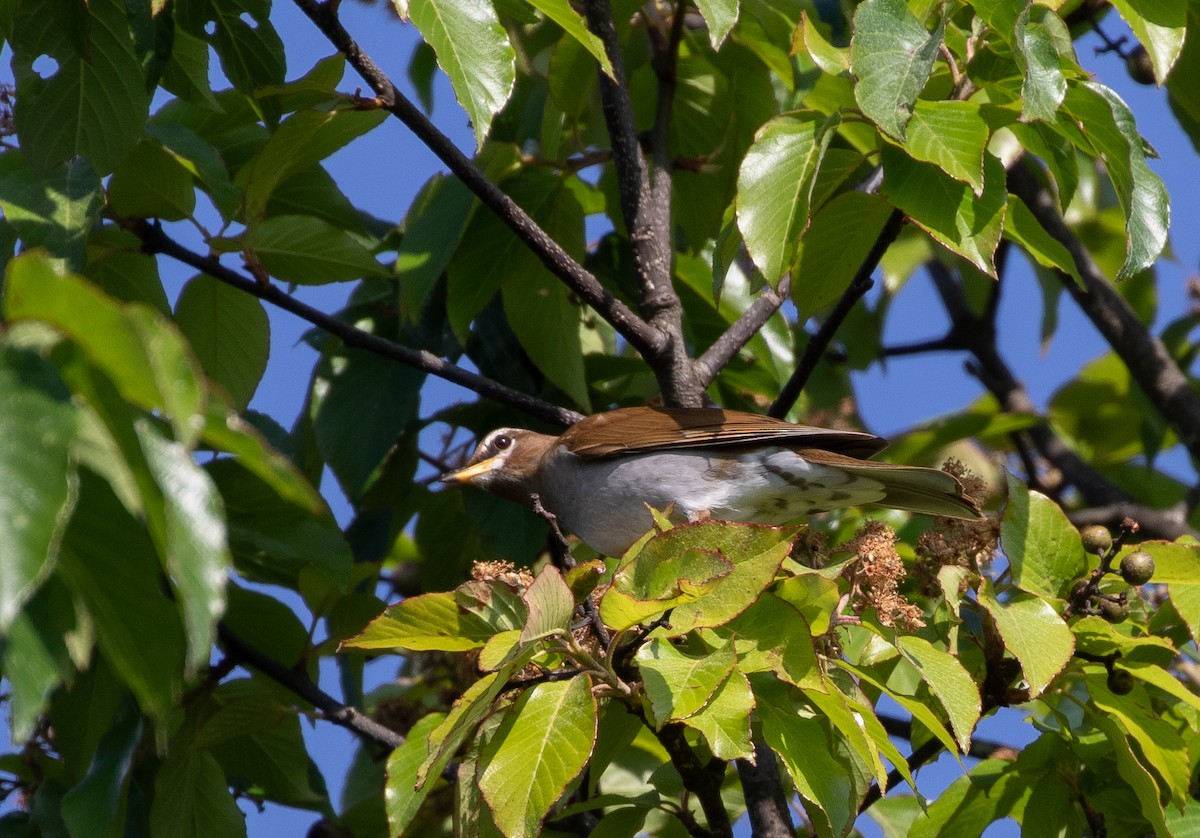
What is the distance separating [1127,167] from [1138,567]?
1.04 metres

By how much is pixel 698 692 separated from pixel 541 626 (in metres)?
0.35

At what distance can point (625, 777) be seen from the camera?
5938 millimetres

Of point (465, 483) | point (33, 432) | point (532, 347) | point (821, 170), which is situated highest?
point (33, 432)

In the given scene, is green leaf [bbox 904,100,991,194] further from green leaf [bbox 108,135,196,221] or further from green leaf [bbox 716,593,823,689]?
green leaf [bbox 108,135,196,221]

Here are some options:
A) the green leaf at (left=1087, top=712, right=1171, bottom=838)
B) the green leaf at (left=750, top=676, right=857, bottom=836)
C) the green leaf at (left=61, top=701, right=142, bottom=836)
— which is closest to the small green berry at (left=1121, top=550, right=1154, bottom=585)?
the green leaf at (left=1087, top=712, right=1171, bottom=838)

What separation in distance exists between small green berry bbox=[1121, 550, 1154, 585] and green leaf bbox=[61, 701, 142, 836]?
291 cm

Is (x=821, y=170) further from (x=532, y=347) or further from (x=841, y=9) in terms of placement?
(x=841, y=9)

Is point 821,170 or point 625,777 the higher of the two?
point 821,170

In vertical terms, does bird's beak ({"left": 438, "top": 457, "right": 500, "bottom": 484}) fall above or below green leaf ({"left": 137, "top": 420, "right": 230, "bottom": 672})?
below

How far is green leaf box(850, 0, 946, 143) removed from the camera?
10.3ft

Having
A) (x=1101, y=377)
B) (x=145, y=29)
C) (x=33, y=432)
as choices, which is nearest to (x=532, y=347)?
(x=145, y=29)

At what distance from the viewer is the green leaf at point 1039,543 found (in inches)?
141

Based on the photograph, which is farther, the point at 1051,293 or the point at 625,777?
the point at 1051,293

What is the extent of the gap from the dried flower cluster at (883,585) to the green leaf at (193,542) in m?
1.96
